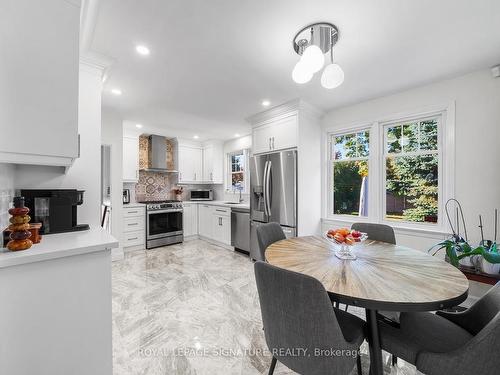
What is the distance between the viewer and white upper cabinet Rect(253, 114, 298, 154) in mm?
3176

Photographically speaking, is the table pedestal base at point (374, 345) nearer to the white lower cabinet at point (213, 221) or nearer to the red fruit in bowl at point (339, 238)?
→ the red fruit in bowl at point (339, 238)

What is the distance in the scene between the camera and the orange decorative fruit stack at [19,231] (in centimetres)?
107

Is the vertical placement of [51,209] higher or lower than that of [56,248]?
higher

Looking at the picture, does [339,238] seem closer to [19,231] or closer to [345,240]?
[345,240]

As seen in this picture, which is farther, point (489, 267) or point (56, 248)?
point (489, 267)

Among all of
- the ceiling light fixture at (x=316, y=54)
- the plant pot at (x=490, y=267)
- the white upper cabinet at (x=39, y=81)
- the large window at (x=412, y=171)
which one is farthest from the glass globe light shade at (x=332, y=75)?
the plant pot at (x=490, y=267)

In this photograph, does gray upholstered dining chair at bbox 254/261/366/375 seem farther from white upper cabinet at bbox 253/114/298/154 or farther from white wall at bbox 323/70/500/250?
white upper cabinet at bbox 253/114/298/154

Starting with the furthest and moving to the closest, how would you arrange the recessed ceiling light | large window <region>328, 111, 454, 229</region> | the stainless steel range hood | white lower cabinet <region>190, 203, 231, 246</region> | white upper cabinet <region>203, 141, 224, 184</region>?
white upper cabinet <region>203, 141, 224, 184</region> < the stainless steel range hood < white lower cabinet <region>190, 203, 231, 246</region> < large window <region>328, 111, 454, 229</region> < the recessed ceiling light

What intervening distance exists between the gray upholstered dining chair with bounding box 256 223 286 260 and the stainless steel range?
2916 mm

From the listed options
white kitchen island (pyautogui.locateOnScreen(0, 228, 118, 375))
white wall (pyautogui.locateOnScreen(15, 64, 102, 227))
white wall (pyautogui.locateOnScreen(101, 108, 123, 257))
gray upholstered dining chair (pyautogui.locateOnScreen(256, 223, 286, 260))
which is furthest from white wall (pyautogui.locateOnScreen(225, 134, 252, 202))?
white kitchen island (pyautogui.locateOnScreen(0, 228, 118, 375))

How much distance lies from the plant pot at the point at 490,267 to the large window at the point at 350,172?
128 cm

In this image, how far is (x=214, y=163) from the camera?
5309 mm

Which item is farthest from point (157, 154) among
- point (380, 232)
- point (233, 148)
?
point (380, 232)

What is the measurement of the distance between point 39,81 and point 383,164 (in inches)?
137
